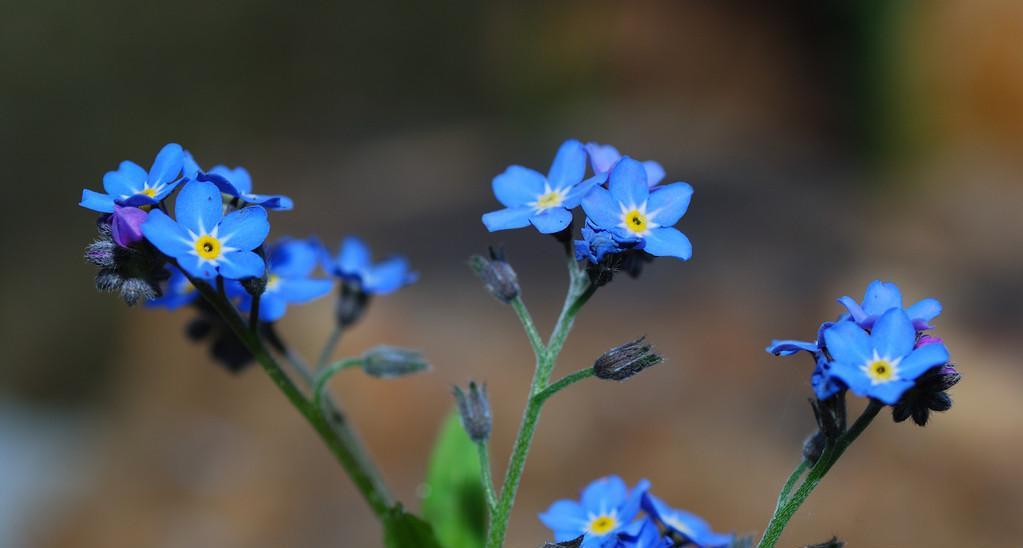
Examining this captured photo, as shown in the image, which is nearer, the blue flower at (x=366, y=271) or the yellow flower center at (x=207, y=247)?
the yellow flower center at (x=207, y=247)

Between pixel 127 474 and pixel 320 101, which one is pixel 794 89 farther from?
pixel 127 474

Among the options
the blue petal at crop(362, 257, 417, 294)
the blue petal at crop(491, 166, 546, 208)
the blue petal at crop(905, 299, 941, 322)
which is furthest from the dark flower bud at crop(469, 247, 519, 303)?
the blue petal at crop(905, 299, 941, 322)

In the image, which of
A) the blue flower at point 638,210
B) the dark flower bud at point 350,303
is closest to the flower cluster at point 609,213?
the blue flower at point 638,210

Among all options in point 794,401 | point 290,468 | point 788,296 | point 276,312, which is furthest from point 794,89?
point 276,312

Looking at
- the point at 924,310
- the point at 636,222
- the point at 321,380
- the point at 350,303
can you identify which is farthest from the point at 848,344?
the point at 350,303

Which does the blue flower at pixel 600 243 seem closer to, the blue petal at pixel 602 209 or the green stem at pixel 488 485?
the blue petal at pixel 602 209

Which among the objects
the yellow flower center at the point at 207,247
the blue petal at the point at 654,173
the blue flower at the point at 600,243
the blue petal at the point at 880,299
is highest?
the yellow flower center at the point at 207,247
